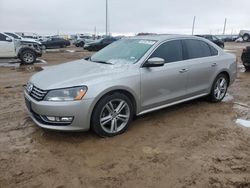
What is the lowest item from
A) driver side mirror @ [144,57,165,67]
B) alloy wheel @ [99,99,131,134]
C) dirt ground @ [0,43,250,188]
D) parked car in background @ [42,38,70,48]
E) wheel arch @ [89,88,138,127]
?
parked car in background @ [42,38,70,48]

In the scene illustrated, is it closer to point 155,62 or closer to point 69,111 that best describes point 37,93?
point 69,111

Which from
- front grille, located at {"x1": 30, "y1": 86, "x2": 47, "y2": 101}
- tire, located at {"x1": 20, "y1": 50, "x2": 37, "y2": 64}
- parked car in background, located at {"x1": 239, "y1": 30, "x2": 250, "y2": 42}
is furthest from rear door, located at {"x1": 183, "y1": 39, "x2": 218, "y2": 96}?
parked car in background, located at {"x1": 239, "y1": 30, "x2": 250, "y2": 42}

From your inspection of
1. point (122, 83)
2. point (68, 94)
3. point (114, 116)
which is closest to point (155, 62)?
point (122, 83)

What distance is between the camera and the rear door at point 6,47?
606 inches

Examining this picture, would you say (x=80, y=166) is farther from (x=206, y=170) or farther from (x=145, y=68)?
(x=145, y=68)

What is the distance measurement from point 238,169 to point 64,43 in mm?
35365

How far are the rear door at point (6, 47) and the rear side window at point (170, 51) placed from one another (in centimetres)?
1211

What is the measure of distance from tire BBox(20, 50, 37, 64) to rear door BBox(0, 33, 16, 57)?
A: 516mm

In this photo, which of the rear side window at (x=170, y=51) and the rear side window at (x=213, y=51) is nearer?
the rear side window at (x=170, y=51)

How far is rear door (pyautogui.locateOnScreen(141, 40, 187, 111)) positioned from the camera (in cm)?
490

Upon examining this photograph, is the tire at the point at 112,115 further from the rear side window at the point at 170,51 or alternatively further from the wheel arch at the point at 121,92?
the rear side window at the point at 170,51

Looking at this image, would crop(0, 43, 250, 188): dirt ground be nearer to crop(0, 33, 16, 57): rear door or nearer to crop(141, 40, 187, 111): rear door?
crop(141, 40, 187, 111): rear door

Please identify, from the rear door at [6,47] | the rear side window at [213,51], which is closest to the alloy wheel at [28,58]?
the rear door at [6,47]

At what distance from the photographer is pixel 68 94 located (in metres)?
4.18
